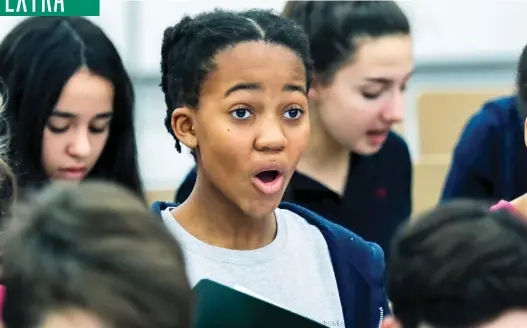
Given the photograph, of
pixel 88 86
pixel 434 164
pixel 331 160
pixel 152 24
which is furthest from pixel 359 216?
pixel 152 24

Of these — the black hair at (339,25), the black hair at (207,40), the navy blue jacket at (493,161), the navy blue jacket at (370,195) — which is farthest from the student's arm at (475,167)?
the black hair at (207,40)

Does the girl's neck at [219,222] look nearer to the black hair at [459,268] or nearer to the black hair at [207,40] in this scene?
the black hair at [207,40]

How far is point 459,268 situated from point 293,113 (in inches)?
17.8

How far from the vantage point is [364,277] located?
3.95 feet

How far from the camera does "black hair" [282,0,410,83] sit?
5.72ft

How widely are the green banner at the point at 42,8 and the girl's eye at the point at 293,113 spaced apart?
0.77 metres

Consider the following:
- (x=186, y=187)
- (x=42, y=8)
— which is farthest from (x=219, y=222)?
(x=42, y=8)

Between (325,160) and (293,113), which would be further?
(325,160)

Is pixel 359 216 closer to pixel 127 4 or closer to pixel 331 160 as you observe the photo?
pixel 331 160

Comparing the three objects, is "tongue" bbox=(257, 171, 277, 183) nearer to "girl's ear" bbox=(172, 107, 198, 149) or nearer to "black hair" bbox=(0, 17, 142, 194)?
"girl's ear" bbox=(172, 107, 198, 149)

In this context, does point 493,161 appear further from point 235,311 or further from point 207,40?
point 235,311

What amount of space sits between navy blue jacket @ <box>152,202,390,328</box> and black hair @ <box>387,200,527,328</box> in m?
0.41

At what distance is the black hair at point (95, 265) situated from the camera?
24.1 inches

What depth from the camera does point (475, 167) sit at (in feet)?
5.56
